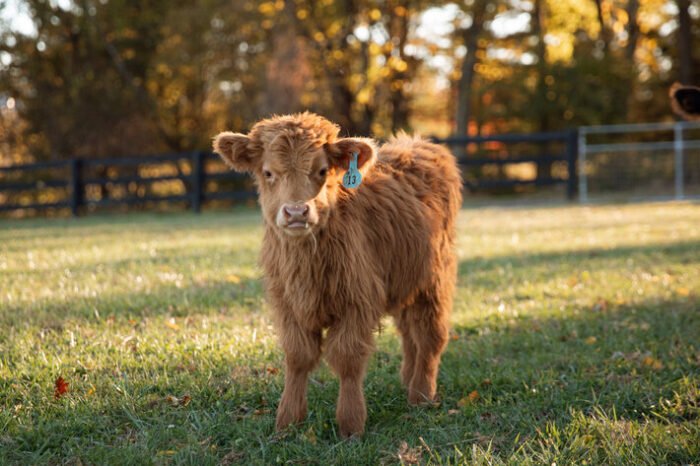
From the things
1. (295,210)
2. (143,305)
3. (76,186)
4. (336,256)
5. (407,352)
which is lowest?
(407,352)

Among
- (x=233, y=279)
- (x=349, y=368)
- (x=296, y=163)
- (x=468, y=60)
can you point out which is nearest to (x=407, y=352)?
(x=349, y=368)

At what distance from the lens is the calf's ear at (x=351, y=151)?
3.79 meters

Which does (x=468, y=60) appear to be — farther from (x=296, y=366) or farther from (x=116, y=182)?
(x=296, y=366)

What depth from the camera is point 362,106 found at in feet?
90.5

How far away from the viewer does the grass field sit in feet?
10.8

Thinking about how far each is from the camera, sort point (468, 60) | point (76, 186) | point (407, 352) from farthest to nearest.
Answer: point (468, 60), point (76, 186), point (407, 352)

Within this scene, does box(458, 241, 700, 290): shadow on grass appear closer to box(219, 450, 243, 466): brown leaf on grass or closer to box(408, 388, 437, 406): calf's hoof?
box(408, 388, 437, 406): calf's hoof

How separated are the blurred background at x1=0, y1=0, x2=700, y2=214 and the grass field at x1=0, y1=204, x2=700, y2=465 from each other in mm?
16419

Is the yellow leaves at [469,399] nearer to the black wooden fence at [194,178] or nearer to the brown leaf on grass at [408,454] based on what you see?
the brown leaf on grass at [408,454]

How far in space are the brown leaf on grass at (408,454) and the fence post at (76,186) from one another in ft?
63.9

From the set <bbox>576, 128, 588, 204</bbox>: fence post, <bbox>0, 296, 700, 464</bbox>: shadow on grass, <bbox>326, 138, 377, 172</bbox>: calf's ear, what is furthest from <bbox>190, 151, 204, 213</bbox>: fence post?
<bbox>326, 138, 377, 172</bbox>: calf's ear

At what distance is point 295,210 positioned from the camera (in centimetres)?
344

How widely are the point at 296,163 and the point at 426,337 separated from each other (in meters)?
1.42

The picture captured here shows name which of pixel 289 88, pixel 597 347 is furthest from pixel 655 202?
pixel 597 347
